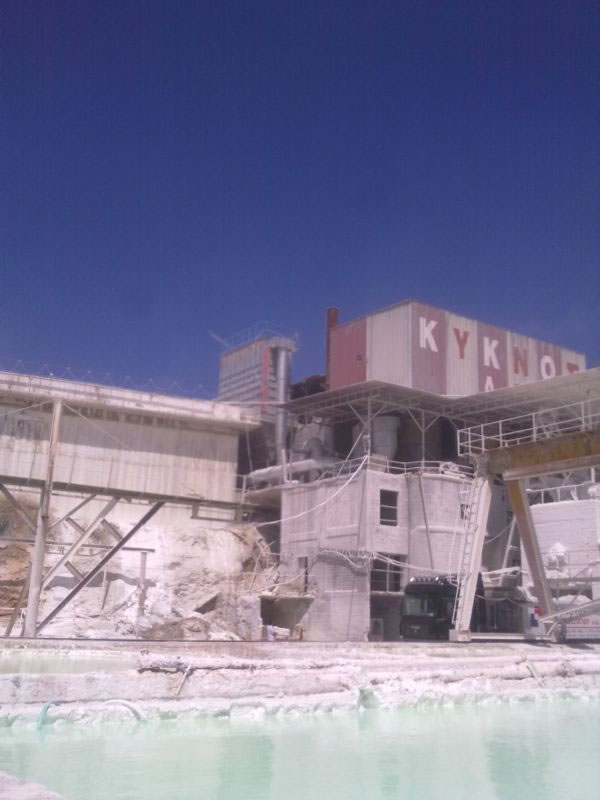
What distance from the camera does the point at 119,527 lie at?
34594 mm

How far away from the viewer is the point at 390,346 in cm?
3744

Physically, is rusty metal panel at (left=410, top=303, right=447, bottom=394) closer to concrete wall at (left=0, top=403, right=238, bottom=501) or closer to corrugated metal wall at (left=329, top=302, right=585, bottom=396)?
corrugated metal wall at (left=329, top=302, right=585, bottom=396)

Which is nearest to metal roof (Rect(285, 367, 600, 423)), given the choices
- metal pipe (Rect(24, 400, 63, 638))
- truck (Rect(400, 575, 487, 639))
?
truck (Rect(400, 575, 487, 639))

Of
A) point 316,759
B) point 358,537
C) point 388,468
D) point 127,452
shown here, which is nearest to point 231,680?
point 316,759

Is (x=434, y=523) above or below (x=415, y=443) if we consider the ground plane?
below

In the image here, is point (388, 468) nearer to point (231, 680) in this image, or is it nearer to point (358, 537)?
point (358, 537)

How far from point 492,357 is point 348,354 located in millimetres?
7150

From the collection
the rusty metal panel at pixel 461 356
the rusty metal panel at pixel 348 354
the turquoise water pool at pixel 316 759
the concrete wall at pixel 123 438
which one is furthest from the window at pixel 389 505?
the turquoise water pool at pixel 316 759

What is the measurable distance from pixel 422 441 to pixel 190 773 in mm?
26534

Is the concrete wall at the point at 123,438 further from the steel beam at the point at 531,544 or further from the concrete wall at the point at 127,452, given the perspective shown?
the steel beam at the point at 531,544

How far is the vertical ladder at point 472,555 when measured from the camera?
24.6 metres

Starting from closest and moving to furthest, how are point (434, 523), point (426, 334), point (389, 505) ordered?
1. point (434, 523)
2. point (389, 505)
3. point (426, 334)

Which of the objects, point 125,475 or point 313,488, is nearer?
point 313,488

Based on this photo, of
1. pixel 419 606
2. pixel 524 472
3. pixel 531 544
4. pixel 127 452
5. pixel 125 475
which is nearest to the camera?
pixel 524 472
